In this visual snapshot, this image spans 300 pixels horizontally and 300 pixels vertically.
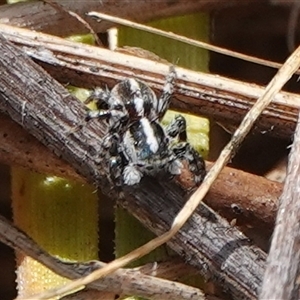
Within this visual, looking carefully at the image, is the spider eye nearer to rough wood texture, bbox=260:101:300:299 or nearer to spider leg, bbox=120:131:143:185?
spider leg, bbox=120:131:143:185

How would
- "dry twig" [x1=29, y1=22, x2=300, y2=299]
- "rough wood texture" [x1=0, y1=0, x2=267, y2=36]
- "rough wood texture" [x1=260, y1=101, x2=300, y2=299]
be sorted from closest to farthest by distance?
"rough wood texture" [x1=260, y1=101, x2=300, y2=299] → "dry twig" [x1=29, y1=22, x2=300, y2=299] → "rough wood texture" [x1=0, y1=0, x2=267, y2=36]

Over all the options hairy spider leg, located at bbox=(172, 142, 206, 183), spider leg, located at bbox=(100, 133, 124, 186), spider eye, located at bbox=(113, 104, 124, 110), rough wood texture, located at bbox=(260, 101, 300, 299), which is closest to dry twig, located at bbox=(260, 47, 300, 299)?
rough wood texture, located at bbox=(260, 101, 300, 299)

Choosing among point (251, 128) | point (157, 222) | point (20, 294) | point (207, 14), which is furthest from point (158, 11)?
point (20, 294)

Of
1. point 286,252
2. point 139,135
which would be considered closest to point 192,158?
point 139,135

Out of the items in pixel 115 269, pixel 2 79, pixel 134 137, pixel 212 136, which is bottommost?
pixel 115 269

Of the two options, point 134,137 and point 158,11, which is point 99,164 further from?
point 158,11
